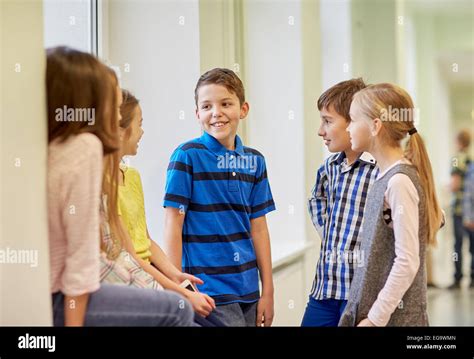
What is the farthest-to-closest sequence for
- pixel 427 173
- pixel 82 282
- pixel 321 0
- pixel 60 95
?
pixel 321 0 < pixel 427 173 < pixel 60 95 < pixel 82 282

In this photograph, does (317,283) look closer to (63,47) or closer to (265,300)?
(265,300)

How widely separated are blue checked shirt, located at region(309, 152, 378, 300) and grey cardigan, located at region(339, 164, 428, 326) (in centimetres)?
4

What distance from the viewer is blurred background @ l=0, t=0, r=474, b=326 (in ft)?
5.17

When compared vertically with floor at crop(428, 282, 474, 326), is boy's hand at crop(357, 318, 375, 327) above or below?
above

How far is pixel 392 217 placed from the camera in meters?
1.68

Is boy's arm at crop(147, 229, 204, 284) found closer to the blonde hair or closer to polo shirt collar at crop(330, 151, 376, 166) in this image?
polo shirt collar at crop(330, 151, 376, 166)

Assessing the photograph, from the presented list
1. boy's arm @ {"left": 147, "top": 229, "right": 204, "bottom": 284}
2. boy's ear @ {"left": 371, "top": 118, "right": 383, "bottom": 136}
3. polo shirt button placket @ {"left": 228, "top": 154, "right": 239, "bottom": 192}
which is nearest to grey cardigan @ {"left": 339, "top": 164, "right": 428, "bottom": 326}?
boy's ear @ {"left": 371, "top": 118, "right": 383, "bottom": 136}

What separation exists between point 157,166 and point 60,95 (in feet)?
1.22

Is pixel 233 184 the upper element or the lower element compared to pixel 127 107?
lower

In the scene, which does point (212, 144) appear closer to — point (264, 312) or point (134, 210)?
point (134, 210)

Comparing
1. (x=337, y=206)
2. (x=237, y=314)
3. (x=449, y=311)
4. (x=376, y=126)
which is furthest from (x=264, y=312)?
(x=449, y=311)

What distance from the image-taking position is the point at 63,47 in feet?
5.26

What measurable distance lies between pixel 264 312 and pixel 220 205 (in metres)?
0.35
